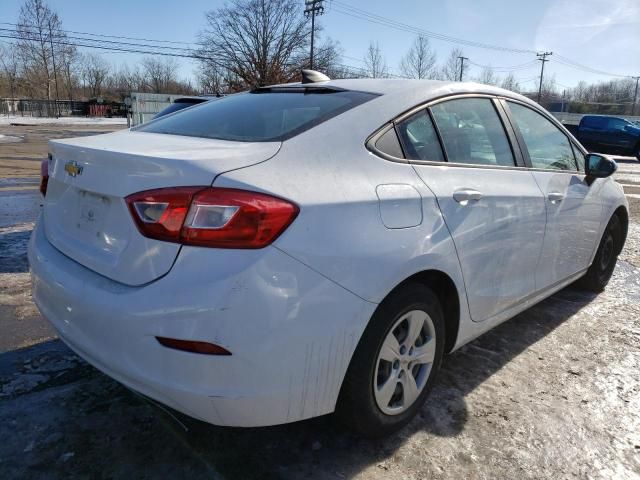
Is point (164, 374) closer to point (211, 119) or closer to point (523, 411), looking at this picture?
point (211, 119)

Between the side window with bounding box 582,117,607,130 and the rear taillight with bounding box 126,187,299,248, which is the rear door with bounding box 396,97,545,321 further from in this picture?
the side window with bounding box 582,117,607,130

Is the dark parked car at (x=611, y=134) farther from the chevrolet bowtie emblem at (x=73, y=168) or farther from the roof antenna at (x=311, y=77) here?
the chevrolet bowtie emblem at (x=73, y=168)

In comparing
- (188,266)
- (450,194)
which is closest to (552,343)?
(450,194)

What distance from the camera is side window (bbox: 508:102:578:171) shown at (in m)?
3.17

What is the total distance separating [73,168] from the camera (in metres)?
2.07

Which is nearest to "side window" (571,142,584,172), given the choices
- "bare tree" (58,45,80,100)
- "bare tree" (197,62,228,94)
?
"bare tree" (197,62,228,94)

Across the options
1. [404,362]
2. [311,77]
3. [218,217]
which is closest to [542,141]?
[311,77]

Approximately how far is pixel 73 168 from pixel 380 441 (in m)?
1.78

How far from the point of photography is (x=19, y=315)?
3.45 meters

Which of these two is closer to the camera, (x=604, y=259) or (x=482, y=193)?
(x=482, y=193)

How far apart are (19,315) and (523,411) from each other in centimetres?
325

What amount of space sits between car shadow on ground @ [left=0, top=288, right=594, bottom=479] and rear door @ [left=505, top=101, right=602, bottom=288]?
1049 mm

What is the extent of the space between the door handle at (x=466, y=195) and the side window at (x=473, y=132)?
190 millimetres

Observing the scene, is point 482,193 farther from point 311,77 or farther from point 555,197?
point 311,77
